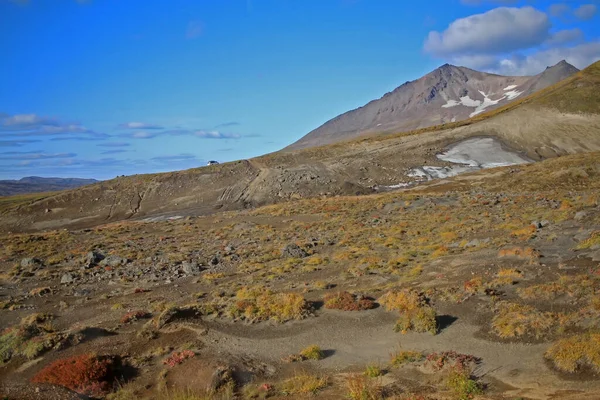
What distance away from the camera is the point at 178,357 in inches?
587

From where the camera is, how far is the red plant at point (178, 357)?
14.6m

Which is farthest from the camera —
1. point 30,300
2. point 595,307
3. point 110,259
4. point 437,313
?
point 110,259

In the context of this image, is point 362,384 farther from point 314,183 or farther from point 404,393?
point 314,183

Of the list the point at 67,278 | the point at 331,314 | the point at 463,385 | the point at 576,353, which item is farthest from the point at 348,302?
the point at 67,278

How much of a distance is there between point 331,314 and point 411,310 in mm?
3366

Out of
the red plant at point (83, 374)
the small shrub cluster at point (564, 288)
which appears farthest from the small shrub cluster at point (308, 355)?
the small shrub cluster at point (564, 288)

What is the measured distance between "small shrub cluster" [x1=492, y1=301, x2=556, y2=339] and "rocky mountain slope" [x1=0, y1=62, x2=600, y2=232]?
4800 cm

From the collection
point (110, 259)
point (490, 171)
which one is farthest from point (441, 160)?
point (110, 259)

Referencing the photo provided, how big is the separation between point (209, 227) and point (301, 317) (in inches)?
1253

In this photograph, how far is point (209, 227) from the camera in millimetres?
48531

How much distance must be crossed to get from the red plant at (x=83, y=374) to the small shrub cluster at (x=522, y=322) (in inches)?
497

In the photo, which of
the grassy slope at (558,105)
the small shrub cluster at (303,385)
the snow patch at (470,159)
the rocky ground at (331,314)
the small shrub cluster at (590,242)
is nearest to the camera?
the small shrub cluster at (303,385)

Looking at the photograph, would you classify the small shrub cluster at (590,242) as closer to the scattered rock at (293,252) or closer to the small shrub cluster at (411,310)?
the small shrub cluster at (411,310)

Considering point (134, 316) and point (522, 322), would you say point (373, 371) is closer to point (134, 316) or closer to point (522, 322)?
point (522, 322)
